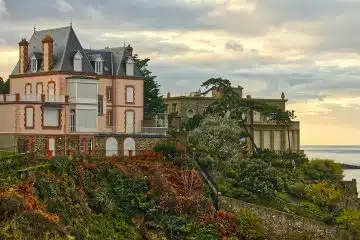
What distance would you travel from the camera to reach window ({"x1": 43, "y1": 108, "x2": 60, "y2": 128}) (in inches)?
2547

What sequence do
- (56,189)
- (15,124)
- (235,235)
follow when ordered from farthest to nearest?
1. (15,124)
2. (235,235)
3. (56,189)

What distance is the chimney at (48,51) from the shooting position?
67.9 meters

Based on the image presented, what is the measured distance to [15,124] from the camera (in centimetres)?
6406

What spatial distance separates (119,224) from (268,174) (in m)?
16.1

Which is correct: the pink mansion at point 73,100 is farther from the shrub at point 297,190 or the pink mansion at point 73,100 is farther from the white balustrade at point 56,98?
the shrub at point 297,190

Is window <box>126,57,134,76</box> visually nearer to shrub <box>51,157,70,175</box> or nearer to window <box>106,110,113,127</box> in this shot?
window <box>106,110,113,127</box>

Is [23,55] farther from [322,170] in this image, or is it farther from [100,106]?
[322,170]

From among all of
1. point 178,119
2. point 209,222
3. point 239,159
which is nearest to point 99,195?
point 209,222

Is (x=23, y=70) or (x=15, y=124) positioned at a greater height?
(x=23, y=70)

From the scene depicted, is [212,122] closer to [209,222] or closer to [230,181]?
[230,181]

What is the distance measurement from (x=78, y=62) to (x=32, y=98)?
5.28 metres

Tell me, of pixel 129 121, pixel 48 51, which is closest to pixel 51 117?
pixel 48 51

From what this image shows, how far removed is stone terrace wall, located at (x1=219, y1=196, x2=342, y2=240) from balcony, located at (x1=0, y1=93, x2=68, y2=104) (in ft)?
49.4

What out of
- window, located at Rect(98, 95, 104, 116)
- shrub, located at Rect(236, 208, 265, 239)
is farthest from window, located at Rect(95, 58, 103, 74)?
shrub, located at Rect(236, 208, 265, 239)
